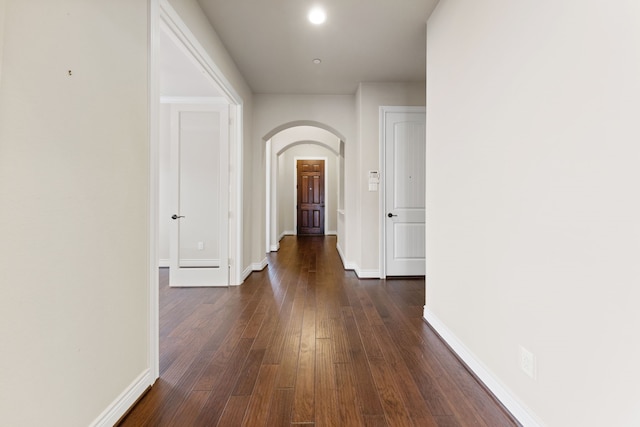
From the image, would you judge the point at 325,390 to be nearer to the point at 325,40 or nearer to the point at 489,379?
the point at 489,379

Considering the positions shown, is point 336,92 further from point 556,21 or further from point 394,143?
point 556,21

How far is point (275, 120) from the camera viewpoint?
14.6ft

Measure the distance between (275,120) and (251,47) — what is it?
1367 millimetres

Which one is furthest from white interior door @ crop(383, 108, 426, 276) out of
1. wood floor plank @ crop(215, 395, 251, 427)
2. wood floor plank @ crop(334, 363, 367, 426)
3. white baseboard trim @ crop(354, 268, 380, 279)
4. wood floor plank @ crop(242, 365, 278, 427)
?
wood floor plank @ crop(215, 395, 251, 427)

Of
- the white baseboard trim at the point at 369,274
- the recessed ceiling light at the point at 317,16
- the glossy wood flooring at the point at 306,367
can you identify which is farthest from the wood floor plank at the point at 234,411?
the recessed ceiling light at the point at 317,16

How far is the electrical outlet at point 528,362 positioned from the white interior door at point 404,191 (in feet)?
8.96

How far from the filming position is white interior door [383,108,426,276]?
4078 millimetres

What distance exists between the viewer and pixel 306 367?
74.2 inches

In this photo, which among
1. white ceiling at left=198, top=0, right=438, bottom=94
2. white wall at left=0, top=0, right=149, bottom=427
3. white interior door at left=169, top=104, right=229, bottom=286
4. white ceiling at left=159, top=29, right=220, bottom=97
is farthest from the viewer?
white interior door at left=169, top=104, right=229, bottom=286

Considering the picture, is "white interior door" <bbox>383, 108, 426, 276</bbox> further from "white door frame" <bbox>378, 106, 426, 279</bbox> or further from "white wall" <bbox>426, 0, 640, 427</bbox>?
"white wall" <bbox>426, 0, 640, 427</bbox>

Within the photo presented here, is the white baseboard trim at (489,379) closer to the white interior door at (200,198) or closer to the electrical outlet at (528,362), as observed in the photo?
the electrical outlet at (528,362)

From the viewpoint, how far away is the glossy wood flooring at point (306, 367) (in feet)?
4.82

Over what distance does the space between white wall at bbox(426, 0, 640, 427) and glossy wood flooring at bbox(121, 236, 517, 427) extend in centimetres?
33

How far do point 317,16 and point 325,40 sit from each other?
16.0 inches
